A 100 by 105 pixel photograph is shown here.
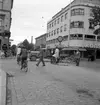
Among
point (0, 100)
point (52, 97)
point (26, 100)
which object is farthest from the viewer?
point (52, 97)

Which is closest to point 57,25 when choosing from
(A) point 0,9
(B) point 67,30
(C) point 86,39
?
(B) point 67,30

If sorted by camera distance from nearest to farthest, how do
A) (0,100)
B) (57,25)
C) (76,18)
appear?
(0,100), (76,18), (57,25)

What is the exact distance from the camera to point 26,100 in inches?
201

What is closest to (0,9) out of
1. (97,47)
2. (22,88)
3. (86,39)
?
(86,39)

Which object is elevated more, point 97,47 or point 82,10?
point 82,10

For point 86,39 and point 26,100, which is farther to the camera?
point 86,39

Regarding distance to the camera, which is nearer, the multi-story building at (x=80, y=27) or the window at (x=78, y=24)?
the multi-story building at (x=80, y=27)

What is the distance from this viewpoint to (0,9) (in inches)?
1318

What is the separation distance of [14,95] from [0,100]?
91 centimetres

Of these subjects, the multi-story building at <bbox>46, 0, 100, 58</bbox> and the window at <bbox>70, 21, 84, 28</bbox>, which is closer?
the multi-story building at <bbox>46, 0, 100, 58</bbox>

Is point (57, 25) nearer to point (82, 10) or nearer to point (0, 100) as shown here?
point (82, 10)

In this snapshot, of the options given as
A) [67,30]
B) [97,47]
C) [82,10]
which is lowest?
[97,47]

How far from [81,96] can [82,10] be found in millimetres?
39576

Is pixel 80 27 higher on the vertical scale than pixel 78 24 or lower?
lower
